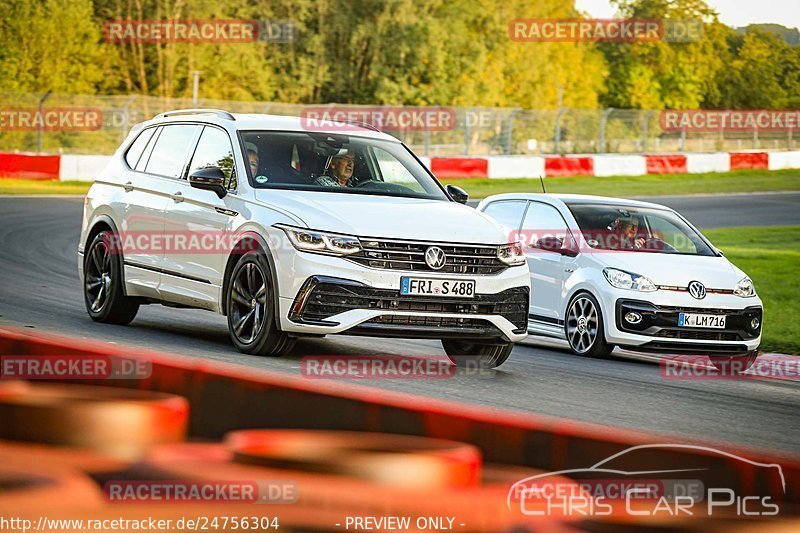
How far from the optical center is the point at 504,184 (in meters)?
40.8

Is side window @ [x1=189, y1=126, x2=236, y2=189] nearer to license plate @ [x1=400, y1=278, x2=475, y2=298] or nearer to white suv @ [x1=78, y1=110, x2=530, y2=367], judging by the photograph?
white suv @ [x1=78, y1=110, x2=530, y2=367]

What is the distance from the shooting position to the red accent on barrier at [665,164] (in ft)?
155

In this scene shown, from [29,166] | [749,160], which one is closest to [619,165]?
[749,160]

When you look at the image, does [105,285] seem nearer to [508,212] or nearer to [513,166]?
[508,212]

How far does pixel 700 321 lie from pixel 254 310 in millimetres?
4545

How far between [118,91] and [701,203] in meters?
37.2

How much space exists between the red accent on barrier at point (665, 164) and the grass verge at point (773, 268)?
691 inches

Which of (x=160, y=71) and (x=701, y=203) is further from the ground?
(x=160, y=71)

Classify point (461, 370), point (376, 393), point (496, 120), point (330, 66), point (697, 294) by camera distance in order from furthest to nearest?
point (330, 66) < point (496, 120) < point (697, 294) < point (461, 370) < point (376, 393)

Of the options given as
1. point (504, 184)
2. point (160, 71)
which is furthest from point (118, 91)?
point (504, 184)

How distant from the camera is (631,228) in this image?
1369cm

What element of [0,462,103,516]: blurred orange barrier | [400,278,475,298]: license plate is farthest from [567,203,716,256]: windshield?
[0,462,103,516]: blurred orange barrier

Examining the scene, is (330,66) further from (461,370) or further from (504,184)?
(461,370)

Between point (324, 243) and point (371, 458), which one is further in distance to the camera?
point (324, 243)
